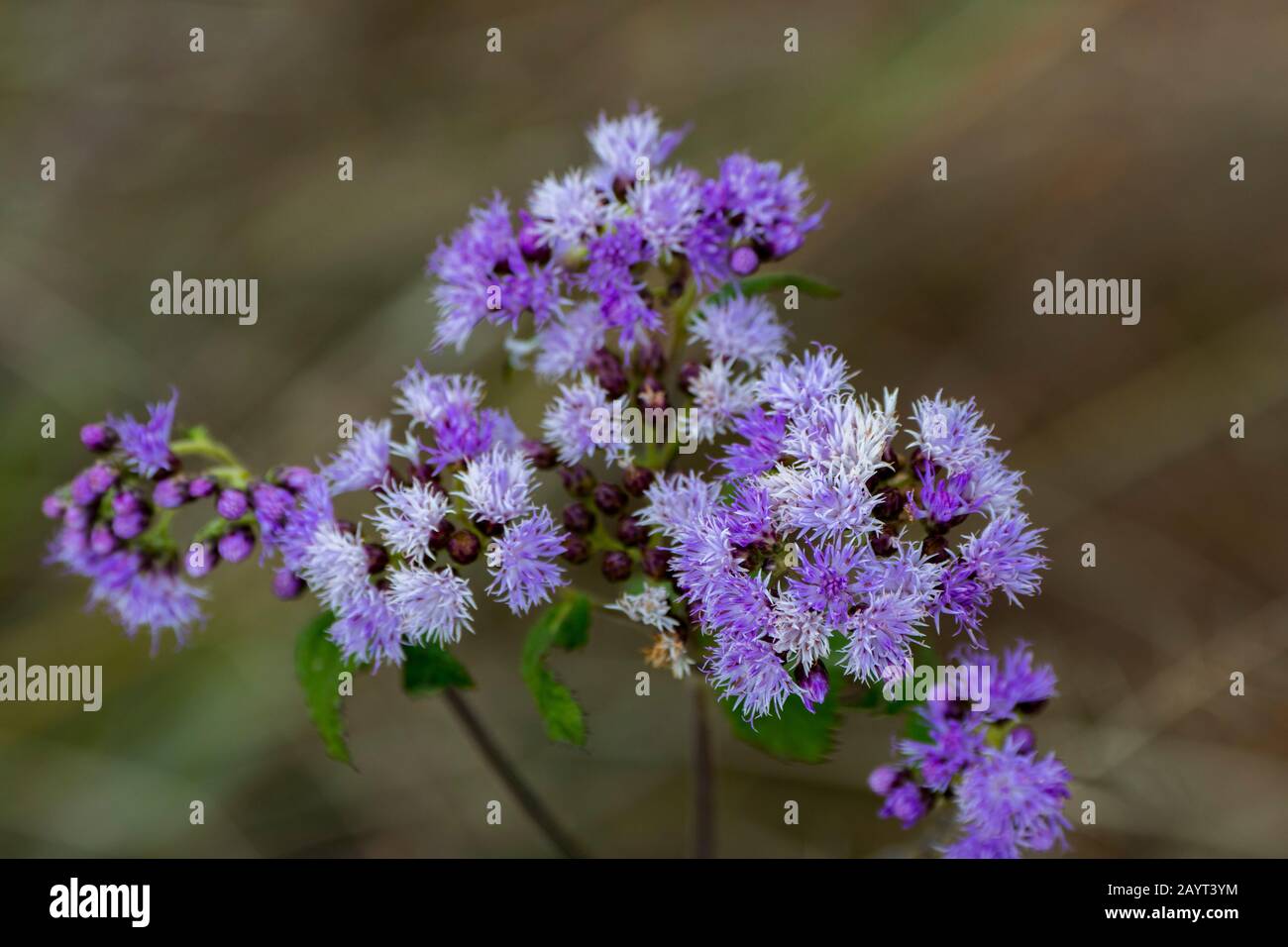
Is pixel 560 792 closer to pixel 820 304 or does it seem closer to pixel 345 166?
pixel 820 304

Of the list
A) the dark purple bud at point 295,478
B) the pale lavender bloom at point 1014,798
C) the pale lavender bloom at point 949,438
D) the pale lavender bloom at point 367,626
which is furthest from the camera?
the dark purple bud at point 295,478

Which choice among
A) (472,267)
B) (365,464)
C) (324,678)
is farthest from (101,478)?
(472,267)

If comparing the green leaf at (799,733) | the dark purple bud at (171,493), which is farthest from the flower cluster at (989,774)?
the dark purple bud at (171,493)

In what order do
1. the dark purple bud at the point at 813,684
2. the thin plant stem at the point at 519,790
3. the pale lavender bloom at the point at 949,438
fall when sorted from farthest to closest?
1. the thin plant stem at the point at 519,790
2. the pale lavender bloom at the point at 949,438
3. the dark purple bud at the point at 813,684

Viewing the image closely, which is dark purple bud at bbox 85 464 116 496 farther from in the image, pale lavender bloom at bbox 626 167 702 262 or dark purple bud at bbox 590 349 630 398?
pale lavender bloom at bbox 626 167 702 262

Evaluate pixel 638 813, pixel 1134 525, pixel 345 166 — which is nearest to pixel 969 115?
pixel 1134 525

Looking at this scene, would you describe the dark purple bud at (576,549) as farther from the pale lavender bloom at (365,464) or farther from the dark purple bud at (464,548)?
the pale lavender bloom at (365,464)

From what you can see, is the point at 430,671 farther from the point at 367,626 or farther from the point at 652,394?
the point at 652,394
